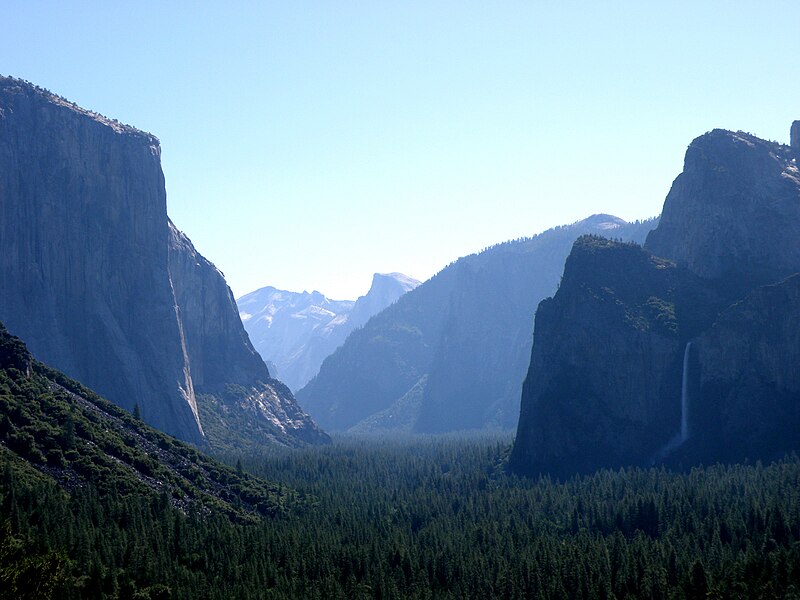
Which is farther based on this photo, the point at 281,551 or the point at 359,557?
the point at 359,557

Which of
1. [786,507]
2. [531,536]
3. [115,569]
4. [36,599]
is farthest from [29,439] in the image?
[786,507]

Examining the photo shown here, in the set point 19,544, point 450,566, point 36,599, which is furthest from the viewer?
point 450,566

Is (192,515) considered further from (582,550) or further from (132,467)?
(582,550)

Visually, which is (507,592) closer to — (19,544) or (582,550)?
(582,550)

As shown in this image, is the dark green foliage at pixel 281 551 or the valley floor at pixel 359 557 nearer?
the dark green foliage at pixel 281 551

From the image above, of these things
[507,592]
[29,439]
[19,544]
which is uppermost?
[29,439]

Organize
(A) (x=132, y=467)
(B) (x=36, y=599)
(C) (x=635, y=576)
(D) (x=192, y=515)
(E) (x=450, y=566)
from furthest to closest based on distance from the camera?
(A) (x=132, y=467) → (D) (x=192, y=515) → (E) (x=450, y=566) → (C) (x=635, y=576) → (B) (x=36, y=599)

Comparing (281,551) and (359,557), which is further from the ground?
(281,551)

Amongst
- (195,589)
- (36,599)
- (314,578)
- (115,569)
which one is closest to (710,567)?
(314,578)

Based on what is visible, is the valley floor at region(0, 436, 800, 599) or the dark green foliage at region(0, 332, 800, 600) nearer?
the dark green foliage at region(0, 332, 800, 600)

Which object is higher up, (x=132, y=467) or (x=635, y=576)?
(x=132, y=467)

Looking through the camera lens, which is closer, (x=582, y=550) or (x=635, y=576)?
(x=635, y=576)
